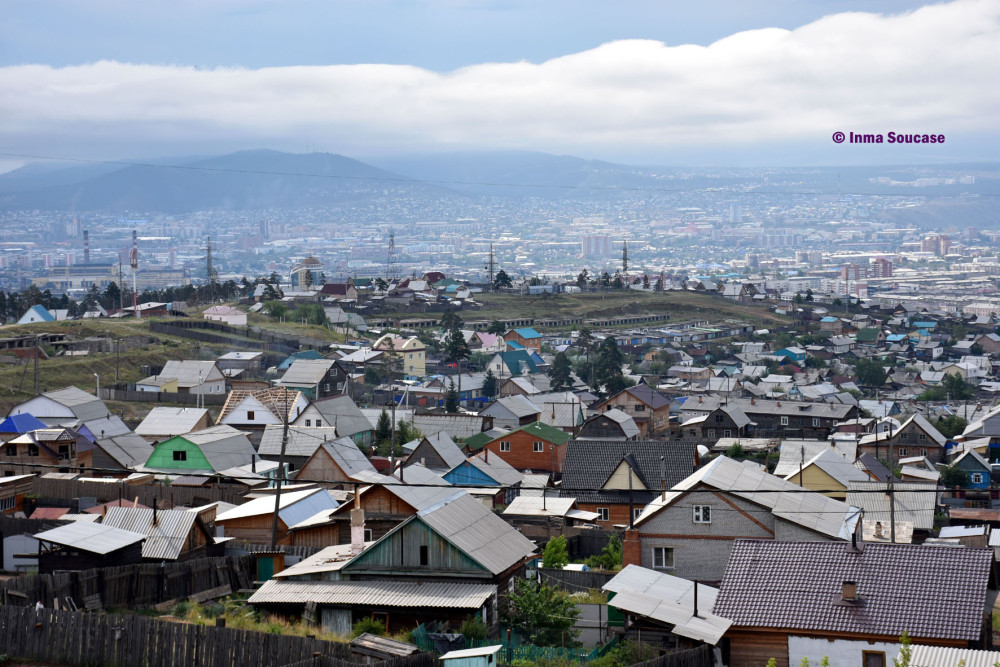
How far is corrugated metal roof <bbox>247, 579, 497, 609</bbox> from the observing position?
1221cm

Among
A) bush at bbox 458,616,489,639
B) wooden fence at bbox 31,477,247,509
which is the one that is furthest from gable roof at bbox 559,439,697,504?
bush at bbox 458,616,489,639

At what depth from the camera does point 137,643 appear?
10.3 m

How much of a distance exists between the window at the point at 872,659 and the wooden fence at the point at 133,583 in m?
8.10

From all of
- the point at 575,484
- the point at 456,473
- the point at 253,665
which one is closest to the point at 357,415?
the point at 456,473

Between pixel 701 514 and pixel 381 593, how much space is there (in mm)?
6420

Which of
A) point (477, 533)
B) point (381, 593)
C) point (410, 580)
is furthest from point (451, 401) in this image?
point (381, 593)

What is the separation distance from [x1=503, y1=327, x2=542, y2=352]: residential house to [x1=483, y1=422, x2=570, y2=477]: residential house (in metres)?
33.5

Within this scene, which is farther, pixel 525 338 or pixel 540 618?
pixel 525 338

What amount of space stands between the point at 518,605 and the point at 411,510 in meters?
4.53

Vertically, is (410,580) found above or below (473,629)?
above

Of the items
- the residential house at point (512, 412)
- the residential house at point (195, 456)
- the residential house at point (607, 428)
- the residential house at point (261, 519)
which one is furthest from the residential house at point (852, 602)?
the residential house at point (512, 412)

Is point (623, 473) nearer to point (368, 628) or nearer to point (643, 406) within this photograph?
point (368, 628)

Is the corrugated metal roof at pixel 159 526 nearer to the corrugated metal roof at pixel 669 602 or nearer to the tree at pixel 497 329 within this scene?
the corrugated metal roof at pixel 669 602

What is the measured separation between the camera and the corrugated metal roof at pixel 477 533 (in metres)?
13.0
